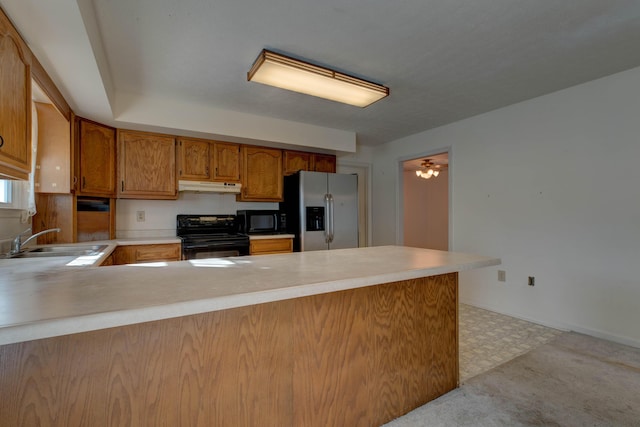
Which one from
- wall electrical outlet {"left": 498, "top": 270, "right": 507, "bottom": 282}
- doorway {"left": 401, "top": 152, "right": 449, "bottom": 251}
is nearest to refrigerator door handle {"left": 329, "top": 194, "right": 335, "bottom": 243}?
wall electrical outlet {"left": 498, "top": 270, "right": 507, "bottom": 282}

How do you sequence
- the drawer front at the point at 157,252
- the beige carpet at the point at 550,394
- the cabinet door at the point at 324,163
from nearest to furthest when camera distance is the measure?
the beige carpet at the point at 550,394 < the drawer front at the point at 157,252 < the cabinet door at the point at 324,163

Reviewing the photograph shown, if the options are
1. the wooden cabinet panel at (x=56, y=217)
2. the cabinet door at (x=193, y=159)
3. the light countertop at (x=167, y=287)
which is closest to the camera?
the light countertop at (x=167, y=287)

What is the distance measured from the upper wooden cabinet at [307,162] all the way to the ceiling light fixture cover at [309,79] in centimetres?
157

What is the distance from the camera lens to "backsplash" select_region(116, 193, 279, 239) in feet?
11.3

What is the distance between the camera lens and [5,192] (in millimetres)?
2211

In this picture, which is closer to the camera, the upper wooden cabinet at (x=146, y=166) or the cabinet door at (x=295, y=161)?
the upper wooden cabinet at (x=146, y=166)

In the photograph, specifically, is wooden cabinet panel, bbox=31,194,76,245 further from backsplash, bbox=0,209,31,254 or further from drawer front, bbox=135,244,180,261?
drawer front, bbox=135,244,180,261

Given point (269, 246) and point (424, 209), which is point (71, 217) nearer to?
point (269, 246)

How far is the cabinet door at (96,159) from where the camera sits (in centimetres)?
283

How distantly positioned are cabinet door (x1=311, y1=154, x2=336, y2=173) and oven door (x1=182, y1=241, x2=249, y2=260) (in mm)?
1532

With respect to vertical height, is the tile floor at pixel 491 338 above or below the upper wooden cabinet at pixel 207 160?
below

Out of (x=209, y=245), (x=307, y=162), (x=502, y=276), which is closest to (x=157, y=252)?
(x=209, y=245)

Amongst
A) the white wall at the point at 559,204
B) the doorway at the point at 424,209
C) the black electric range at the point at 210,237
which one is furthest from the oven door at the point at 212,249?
the doorway at the point at 424,209

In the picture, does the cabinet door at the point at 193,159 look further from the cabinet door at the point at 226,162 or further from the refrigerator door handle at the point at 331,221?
the refrigerator door handle at the point at 331,221
